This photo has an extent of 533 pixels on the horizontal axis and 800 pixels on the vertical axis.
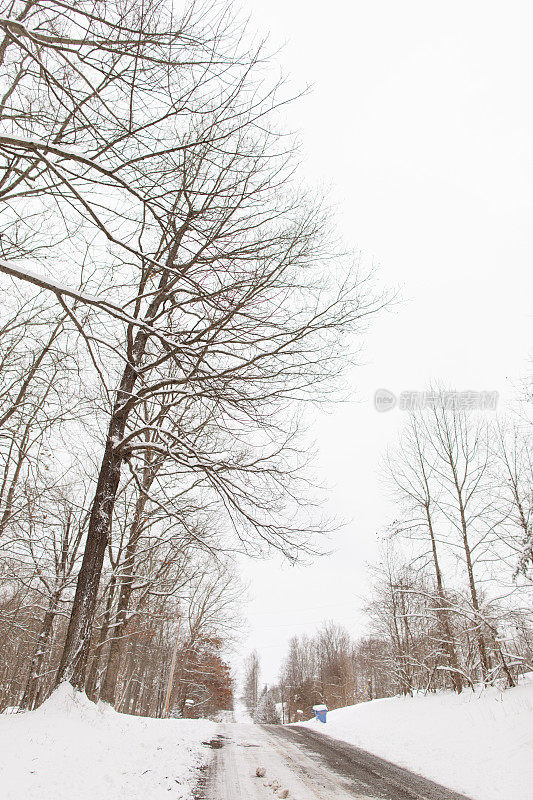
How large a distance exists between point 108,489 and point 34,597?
12767mm

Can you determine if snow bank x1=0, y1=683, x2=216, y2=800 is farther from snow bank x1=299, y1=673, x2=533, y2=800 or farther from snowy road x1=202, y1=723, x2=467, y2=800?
snow bank x1=299, y1=673, x2=533, y2=800

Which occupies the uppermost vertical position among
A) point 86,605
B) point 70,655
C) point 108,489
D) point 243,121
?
point 243,121

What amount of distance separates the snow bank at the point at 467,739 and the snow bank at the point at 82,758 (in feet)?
11.8

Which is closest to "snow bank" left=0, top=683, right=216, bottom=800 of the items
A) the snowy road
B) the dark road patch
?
the snowy road

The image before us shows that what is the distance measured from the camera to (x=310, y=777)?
19.1 ft

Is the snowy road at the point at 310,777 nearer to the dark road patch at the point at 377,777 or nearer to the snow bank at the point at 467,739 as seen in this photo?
the dark road patch at the point at 377,777

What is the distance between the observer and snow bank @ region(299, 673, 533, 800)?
5.96 m

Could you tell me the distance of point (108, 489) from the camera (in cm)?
734

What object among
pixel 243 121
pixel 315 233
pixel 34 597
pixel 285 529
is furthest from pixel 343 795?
pixel 34 597

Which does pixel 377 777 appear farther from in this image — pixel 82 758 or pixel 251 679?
A: pixel 251 679

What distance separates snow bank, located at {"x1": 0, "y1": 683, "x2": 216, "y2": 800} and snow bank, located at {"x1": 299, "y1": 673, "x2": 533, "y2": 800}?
11.8 ft

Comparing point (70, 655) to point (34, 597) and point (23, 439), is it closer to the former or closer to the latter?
point (23, 439)

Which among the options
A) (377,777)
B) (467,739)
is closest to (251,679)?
(467,739)

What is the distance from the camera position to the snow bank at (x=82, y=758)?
3.74 m
